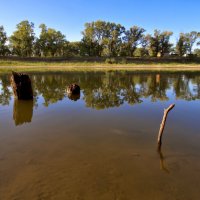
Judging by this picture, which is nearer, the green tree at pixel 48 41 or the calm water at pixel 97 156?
the calm water at pixel 97 156

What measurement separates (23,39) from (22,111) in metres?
78.9

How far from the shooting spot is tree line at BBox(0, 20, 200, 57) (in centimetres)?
8831

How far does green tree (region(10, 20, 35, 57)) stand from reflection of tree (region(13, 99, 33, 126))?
2974 inches

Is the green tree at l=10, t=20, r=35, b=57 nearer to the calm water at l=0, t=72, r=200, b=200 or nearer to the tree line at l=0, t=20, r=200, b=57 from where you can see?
the tree line at l=0, t=20, r=200, b=57

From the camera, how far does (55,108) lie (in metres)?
15.0

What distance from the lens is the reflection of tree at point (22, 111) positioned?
39.9 feet

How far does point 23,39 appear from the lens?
8581 cm

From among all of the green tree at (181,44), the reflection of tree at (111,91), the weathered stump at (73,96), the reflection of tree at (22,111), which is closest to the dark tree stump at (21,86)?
the reflection of tree at (22,111)

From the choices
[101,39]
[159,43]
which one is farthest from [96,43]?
[159,43]

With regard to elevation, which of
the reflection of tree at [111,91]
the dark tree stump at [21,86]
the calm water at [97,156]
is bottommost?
the reflection of tree at [111,91]

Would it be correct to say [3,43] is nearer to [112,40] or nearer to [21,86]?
[112,40]

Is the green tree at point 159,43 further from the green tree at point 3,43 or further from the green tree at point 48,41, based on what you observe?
the green tree at point 3,43

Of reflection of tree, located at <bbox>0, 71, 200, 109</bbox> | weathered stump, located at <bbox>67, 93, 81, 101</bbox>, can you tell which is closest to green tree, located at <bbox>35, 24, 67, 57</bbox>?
reflection of tree, located at <bbox>0, 71, 200, 109</bbox>

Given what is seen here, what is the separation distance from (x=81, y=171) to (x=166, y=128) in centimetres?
539
